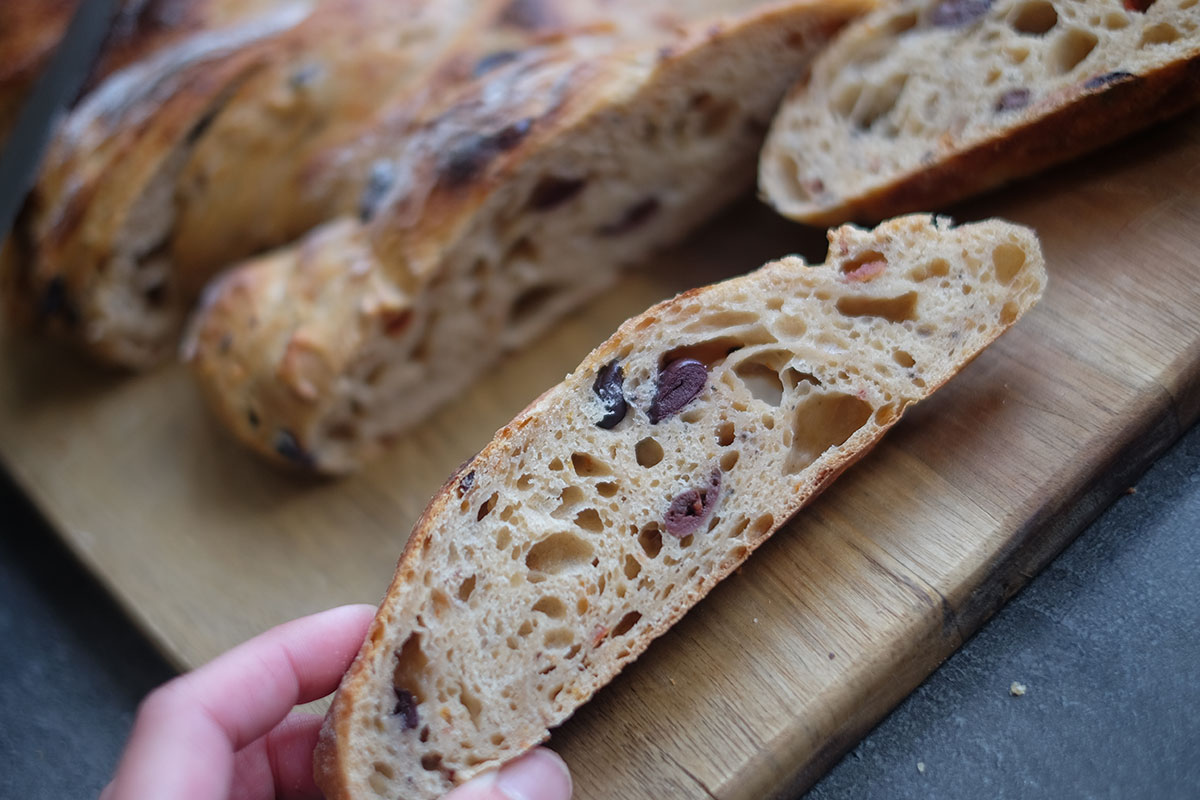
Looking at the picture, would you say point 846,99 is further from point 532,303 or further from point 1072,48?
point 532,303

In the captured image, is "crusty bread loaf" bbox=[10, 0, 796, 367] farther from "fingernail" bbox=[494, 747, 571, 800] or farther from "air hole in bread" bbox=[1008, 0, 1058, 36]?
"fingernail" bbox=[494, 747, 571, 800]

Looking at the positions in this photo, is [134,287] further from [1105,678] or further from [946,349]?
[1105,678]

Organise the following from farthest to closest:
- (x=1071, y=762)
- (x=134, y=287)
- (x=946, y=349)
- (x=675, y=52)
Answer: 1. (x=134, y=287)
2. (x=675, y=52)
3. (x=946, y=349)
4. (x=1071, y=762)

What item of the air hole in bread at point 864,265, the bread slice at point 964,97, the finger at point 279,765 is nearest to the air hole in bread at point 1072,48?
the bread slice at point 964,97

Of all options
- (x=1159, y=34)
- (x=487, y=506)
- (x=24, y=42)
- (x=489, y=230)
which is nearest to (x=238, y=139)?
(x=489, y=230)

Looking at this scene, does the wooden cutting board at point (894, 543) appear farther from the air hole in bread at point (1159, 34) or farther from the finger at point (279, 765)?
the finger at point (279, 765)

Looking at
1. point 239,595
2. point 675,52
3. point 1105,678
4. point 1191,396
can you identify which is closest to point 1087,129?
point 1191,396

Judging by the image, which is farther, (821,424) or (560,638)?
(821,424)
